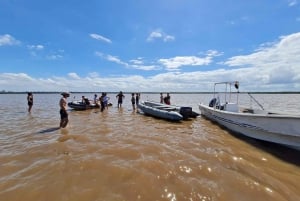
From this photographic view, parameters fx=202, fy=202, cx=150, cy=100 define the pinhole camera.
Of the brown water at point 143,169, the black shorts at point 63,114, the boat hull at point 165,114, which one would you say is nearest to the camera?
the brown water at point 143,169

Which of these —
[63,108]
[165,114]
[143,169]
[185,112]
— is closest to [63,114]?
[63,108]

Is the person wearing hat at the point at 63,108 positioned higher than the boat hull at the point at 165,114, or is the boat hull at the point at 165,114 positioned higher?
the person wearing hat at the point at 63,108

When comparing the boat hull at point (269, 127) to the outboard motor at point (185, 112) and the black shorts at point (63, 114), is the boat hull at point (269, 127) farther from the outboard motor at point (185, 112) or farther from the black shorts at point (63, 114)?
the black shorts at point (63, 114)

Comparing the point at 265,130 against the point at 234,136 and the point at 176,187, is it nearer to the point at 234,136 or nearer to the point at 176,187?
the point at 234,136

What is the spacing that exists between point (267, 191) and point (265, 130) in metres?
3.76

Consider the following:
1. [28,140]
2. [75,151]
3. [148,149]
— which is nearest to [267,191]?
[148,149]

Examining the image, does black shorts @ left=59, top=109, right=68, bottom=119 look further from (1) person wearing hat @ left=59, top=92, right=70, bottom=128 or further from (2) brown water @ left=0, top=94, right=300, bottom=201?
(2) brown water @ left=0, top=94, right=300, bottom=201

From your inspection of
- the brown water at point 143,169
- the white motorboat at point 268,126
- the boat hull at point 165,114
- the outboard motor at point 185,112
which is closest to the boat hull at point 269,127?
the white motorboat at point 268,126

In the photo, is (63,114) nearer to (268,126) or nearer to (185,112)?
(185,112)

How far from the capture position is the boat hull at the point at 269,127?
241 inches

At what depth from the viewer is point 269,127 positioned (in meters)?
6.84

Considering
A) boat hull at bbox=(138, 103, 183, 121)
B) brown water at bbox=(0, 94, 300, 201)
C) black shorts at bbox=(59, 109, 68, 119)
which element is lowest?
brown water at bbox=(0, 94, 300, 201)

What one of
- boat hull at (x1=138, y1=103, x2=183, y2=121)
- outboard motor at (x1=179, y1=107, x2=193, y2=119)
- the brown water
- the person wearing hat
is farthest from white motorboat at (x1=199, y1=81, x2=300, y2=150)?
the person wearing hat

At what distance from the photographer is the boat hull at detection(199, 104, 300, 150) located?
6.12 m
